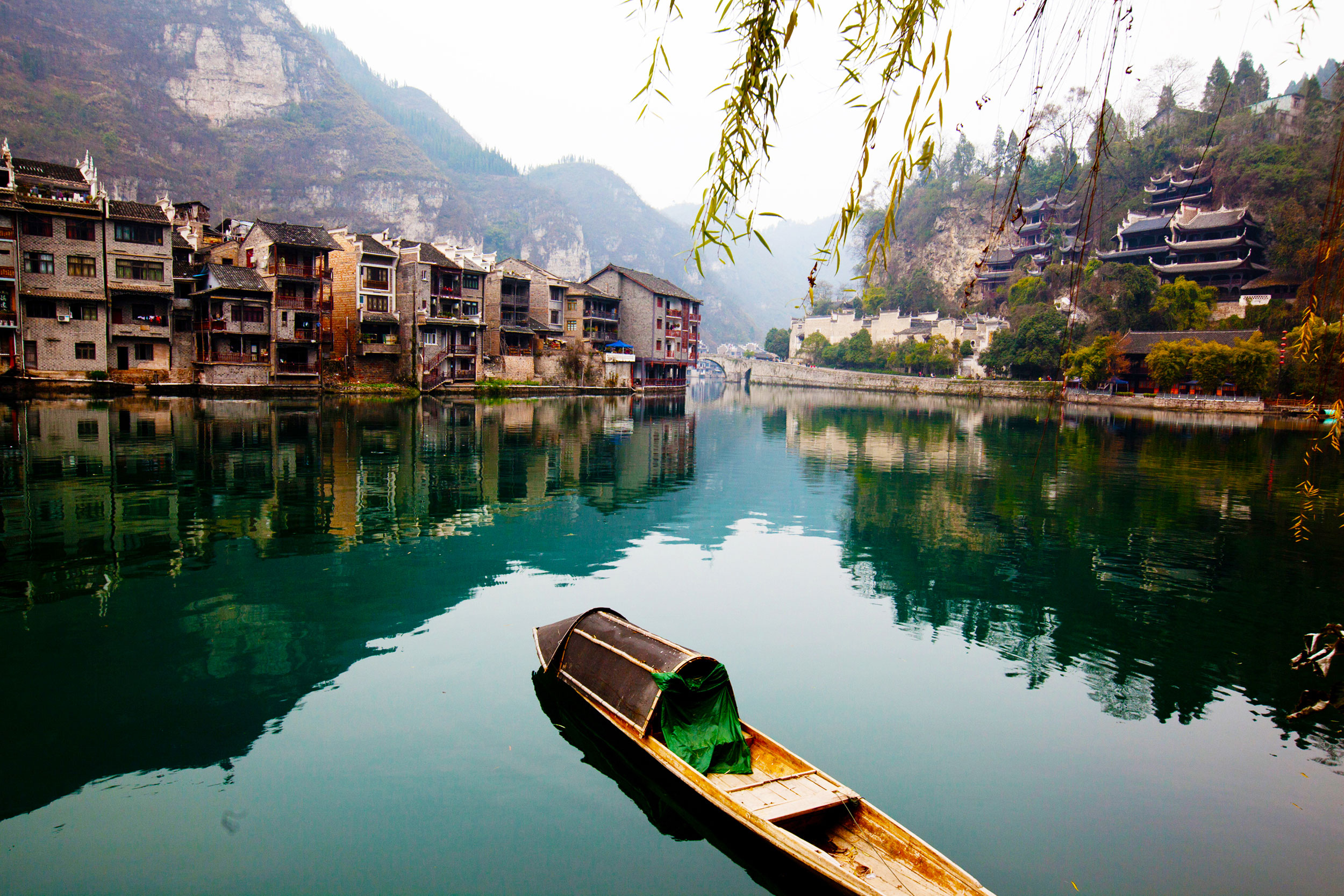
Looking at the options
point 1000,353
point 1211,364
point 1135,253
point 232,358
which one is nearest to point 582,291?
point 232,358

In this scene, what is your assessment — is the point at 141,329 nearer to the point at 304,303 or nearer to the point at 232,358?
the point at 232,358

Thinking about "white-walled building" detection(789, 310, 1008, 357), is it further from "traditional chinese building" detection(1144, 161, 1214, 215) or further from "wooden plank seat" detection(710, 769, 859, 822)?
"wooden plank seat" detection(710, 769, 859, 822)

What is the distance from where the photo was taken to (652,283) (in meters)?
79.8

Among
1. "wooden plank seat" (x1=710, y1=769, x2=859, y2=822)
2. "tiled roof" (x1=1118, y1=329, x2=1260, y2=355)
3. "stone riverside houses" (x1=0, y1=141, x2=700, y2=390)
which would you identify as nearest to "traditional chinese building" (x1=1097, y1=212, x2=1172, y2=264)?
"tiled roof" (x1=1118, y1=329, x2=1260, y2=355)

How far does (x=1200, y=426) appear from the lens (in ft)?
162

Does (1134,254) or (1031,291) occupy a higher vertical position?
(1134,254)

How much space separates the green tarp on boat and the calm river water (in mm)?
724

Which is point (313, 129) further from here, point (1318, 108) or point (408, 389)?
point (1318, 108)

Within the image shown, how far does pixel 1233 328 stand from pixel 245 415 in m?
78.2

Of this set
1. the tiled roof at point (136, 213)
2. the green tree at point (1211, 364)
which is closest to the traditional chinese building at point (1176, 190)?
the green tree at point (1211, 364)

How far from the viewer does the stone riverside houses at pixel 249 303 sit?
42812 mm

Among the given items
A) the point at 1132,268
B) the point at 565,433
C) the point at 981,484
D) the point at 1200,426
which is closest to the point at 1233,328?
the point at 1132,268

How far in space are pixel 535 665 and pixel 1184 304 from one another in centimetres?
8035

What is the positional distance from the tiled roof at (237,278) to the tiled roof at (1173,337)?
72840mm
